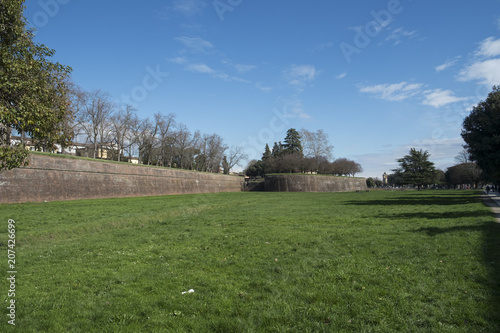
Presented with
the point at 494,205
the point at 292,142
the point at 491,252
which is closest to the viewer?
the point at 491,252

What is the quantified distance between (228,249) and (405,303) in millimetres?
4783

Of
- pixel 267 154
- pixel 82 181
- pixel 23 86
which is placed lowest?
pixel 82 181

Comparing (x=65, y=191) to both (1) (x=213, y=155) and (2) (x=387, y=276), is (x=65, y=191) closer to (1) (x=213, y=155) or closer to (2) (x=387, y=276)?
(2) (x=387, y=276)

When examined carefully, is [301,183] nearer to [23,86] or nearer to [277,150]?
[277,150]

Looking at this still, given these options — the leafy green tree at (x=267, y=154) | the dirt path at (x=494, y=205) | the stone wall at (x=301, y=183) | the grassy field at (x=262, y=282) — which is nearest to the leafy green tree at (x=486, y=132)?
Answer: the dirt path at (x=494, y=205)

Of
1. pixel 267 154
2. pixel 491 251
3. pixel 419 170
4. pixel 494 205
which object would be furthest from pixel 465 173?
pixel 491 251

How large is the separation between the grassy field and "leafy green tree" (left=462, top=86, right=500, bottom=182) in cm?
1665

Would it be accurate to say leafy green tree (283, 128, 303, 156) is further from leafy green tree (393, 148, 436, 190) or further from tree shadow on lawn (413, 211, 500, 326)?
tree shadow on lawn (413, 211, 500, 326)

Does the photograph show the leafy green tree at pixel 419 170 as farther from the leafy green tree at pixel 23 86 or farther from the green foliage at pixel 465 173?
the leafy green tree at pixel 23 86

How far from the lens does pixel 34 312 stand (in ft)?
14.5

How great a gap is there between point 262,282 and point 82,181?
1104 inches

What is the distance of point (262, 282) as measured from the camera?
5.54 m

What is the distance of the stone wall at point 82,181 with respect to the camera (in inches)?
888

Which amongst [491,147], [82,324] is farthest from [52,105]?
[491,147]
